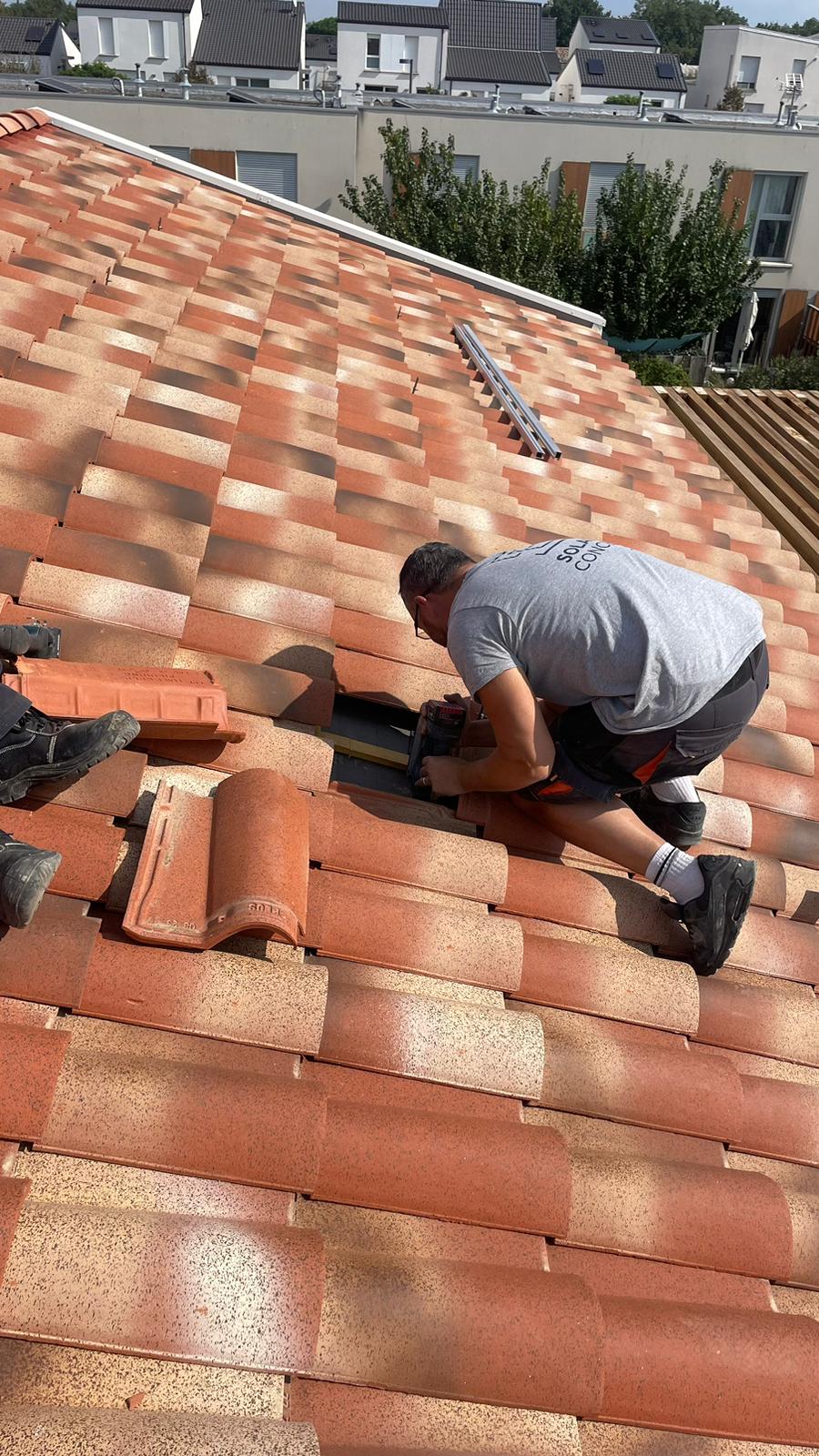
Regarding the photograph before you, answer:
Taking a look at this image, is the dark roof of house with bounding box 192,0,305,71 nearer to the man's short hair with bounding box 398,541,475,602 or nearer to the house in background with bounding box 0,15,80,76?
the house in background with bounding box 0,15,80,76

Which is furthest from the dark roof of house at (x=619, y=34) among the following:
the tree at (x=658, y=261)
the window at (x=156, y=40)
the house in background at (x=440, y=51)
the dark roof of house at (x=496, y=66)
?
the tree at (x=658, y=261)

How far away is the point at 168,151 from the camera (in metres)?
23.0

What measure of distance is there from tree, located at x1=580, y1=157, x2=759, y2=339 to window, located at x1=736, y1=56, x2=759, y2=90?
46741 millimetres

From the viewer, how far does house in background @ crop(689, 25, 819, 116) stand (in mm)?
55938

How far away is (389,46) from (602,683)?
213 feet

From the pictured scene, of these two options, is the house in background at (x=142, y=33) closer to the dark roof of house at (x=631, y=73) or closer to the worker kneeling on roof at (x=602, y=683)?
the dark roof of house at (x=631, y=73)

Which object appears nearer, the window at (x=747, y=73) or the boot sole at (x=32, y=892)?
the boot sole at (x=32, y=892)

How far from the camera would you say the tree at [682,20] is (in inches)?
3979

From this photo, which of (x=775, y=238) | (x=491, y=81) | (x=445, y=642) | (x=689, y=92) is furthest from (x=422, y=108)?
(x=689, y=92)

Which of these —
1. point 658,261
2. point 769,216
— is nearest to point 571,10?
point 769,216

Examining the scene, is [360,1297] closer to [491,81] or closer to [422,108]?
[422,108]

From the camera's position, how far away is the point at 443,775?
294 centimetres

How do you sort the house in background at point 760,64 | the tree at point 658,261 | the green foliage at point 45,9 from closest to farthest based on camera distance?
the tree at point 658,261, the house in background at point 760,64, the green foliage at point 45,9

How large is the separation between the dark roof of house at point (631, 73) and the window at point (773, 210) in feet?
123
